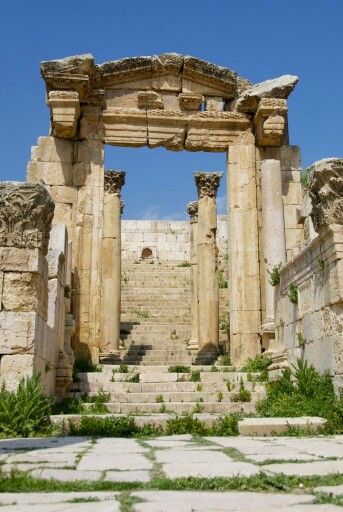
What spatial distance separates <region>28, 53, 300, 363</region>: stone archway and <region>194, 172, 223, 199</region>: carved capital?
3.77 metres

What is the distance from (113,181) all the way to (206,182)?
380 centimetres

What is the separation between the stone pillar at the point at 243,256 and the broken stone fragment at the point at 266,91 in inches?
34.8

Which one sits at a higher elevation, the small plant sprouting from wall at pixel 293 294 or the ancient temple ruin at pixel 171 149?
the ancient temple ruin at pixel 171 149

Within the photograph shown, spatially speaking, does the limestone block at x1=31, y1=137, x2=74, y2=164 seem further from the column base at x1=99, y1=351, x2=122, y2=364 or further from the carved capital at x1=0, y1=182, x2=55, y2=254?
the carved capital at x1=0, y1=182, x2=55, y2=254

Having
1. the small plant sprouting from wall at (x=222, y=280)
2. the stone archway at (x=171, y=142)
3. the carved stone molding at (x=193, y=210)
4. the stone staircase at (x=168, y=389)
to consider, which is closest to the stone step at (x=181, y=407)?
the stone staircase at (x=168, y=389)

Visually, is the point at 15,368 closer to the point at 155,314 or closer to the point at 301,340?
the point at 301,340

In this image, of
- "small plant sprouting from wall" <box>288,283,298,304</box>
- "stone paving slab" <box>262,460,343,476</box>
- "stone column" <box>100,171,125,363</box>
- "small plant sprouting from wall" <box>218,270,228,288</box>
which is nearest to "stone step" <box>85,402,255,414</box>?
"small plant sprouting from wall" <box>288,283,298,304</box>

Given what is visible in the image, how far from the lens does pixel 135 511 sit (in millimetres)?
2666

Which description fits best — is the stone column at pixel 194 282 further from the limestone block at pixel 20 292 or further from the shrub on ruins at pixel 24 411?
the shrub on ruins at pixel 24 411

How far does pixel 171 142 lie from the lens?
14.0 meters

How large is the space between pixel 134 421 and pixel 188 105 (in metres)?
9.01

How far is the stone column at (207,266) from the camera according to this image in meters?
16.3

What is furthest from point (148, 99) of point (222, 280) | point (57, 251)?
point (222, 280)

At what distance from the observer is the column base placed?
41.6 feet
